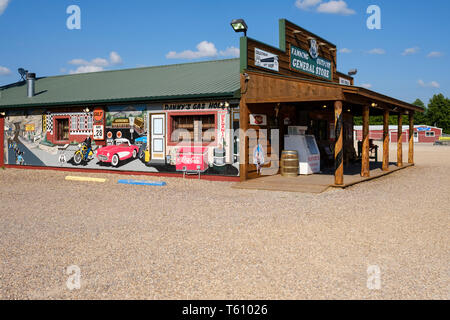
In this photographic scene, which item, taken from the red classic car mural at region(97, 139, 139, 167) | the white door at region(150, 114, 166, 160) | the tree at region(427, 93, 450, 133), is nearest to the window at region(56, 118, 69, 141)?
the red classic car mural at region(97, 139, 139, 167)

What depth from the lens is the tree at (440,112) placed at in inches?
3622

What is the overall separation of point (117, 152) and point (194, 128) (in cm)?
353

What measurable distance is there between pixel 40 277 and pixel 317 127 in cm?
1485

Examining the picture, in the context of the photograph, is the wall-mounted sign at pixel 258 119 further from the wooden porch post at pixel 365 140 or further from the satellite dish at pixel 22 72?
the satellite dish at pixel 22 72

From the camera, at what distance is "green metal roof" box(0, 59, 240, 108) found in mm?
14175

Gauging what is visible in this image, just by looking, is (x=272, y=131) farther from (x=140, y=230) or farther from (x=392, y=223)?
(x=140, y=230)

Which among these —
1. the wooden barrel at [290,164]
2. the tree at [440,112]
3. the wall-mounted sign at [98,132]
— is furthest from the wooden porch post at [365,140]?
the tree at [440,112]

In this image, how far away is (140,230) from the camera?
643 cm

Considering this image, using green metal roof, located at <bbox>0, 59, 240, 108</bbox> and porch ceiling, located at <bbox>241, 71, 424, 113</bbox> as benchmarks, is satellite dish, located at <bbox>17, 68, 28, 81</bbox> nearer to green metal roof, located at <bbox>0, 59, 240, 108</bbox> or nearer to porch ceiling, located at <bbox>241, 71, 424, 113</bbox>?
green metal roof, located at <bbox>0, 59, 240, 108</bbox>

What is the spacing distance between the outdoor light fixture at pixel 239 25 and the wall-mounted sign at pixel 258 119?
2.59 m

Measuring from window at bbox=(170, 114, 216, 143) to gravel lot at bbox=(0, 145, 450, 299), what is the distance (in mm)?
3853

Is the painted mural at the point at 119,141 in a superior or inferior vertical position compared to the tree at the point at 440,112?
inferior

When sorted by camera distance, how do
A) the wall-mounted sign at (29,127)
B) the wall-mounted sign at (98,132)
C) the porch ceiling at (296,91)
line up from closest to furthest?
the porch ceiling at (296,91) < the wall-mounted sign at (98,132) < the wall-mounted sign at (29,127)

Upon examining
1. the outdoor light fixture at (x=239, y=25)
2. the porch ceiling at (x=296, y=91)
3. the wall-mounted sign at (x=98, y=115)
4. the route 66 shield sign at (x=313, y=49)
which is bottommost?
the wall-mounted sign at (x=98, y=115)
